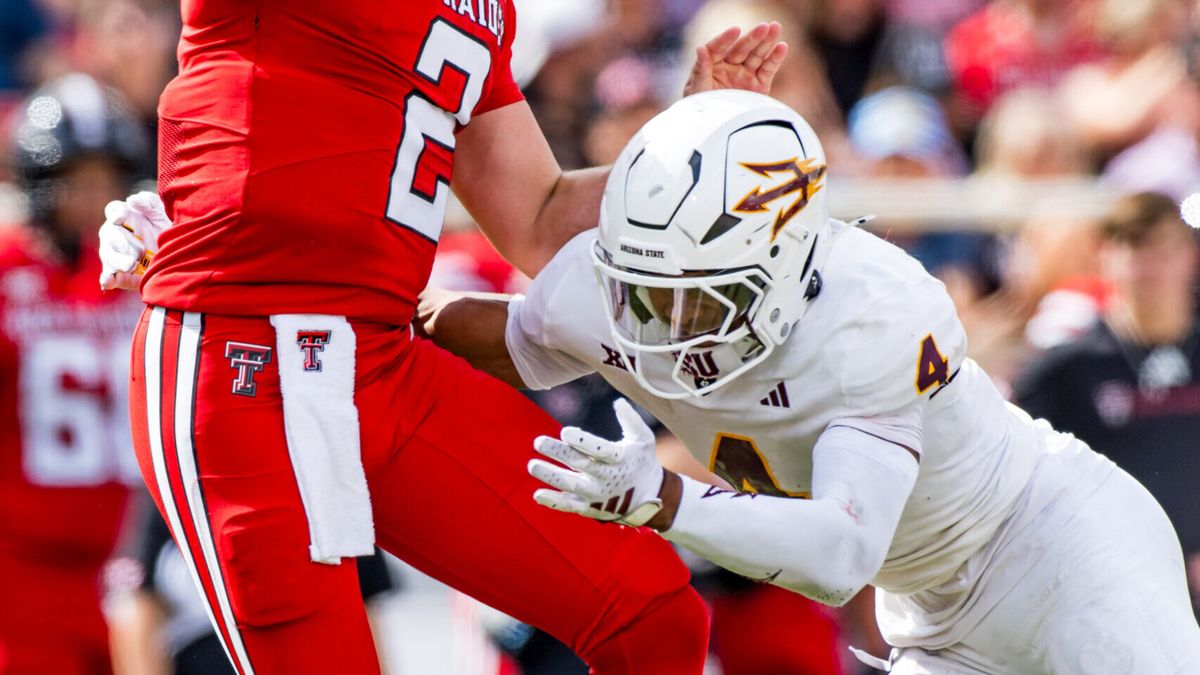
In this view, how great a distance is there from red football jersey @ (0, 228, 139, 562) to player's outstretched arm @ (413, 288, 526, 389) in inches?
74.6

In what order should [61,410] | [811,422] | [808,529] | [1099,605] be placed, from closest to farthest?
[808,529]
[811,422]
[1099,605]
[61,410]

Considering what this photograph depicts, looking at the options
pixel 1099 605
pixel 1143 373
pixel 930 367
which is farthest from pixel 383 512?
pixel 1143 373

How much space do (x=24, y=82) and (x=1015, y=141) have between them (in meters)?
3.67

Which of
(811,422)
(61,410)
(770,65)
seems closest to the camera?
(811,422)

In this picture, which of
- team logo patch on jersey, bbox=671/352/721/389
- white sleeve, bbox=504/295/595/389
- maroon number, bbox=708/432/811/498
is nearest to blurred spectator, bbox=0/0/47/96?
white sleeve, bbox=504/295/595/389

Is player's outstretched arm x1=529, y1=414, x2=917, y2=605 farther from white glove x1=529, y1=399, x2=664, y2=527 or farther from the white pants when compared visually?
the white pants

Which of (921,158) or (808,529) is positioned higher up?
(808,529)

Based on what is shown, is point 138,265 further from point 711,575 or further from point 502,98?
point 711,575

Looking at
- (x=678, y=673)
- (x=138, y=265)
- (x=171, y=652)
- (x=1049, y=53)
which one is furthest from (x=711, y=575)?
(x=1049, y=53)

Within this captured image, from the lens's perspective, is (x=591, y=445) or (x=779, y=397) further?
(x=779, y=397)

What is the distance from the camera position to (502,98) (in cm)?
320

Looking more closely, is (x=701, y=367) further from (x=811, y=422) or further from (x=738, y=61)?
(x=738, y=61)

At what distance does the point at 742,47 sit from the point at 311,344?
1.05 m

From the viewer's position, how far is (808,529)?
2.53m
